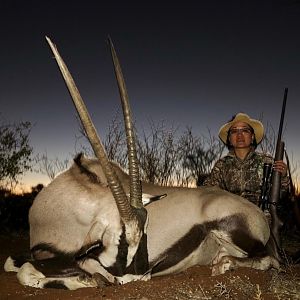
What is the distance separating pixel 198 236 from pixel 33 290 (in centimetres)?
144

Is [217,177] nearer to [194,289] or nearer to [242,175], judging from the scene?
[242,175]

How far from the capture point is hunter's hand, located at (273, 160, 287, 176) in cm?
461

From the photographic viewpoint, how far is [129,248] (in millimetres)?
3123

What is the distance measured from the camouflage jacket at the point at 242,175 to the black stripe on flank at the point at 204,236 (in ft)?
4.58

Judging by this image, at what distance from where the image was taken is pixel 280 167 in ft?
15.1

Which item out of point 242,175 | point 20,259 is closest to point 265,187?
point 242,175

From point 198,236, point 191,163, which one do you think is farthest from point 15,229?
point 198,236

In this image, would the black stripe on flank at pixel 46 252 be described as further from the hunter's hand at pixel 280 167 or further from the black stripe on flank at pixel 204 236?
the hunter's hand at pixel 280 167

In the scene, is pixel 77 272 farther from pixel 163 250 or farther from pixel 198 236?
pixel 198 236

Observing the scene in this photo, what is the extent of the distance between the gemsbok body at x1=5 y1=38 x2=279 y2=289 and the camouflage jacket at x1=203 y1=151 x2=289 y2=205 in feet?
3.46

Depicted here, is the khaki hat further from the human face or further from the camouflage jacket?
the camouflage jacket

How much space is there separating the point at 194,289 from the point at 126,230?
66 centimetres

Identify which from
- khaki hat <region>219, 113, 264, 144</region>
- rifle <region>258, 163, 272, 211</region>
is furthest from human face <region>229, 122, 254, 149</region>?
rifle <region>258, 163, 272, 211</region>

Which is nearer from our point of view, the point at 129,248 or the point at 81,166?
the point at 129,248
